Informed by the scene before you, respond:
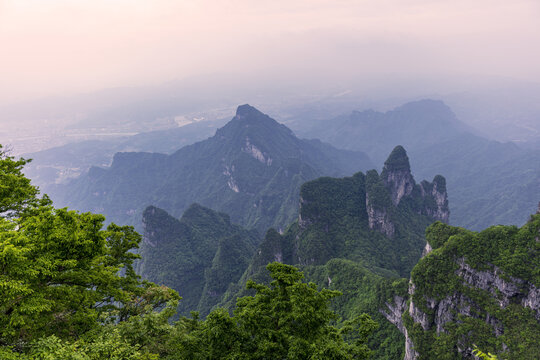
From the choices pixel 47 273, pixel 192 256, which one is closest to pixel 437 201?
pixel 192 256

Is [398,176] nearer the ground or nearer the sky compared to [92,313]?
nearer the ground

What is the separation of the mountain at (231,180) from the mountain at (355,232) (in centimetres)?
4883

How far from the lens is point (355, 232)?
71.7m

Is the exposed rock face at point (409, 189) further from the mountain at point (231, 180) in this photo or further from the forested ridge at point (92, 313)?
the forested ridge at point (92, 313)

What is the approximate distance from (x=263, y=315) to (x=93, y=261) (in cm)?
837

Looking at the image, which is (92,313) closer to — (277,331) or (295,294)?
(277,331)

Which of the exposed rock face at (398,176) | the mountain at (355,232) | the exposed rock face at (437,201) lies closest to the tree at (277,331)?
the mountain at (355,232)

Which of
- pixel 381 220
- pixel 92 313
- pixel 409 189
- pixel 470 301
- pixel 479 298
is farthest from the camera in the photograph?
pixel 409 189

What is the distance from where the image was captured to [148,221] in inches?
3716

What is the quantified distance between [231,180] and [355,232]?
329 feet

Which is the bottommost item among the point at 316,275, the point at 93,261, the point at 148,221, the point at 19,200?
the point at 316,275

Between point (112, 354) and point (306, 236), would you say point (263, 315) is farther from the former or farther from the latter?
point (306, 236)

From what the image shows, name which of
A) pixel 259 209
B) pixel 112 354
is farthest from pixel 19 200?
pixel 259 209

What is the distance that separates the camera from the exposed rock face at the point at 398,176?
3329 inches
